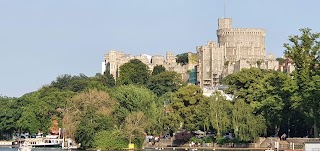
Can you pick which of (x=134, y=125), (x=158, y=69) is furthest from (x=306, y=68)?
(x=158, y=69)

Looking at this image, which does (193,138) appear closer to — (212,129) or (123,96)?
(212,129)

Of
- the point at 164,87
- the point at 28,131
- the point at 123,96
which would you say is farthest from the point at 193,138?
the point at 164,87

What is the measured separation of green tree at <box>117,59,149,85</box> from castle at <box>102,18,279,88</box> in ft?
34.4

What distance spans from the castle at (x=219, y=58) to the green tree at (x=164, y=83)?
14.7m

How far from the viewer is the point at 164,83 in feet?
467

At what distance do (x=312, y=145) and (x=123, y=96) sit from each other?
36212 mm

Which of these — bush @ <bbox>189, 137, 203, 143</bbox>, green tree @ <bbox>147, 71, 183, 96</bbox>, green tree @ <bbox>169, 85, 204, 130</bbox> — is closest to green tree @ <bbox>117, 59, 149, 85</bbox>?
green tree @ <bbox>147, 71, 183, 96</bbox>

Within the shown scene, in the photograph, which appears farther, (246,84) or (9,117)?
(9,117)

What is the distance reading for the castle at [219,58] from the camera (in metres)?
163

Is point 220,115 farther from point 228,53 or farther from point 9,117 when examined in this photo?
point 228,53

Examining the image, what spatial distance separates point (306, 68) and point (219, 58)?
3452 inches

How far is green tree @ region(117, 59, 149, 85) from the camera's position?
150 metres

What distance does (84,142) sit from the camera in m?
83.2

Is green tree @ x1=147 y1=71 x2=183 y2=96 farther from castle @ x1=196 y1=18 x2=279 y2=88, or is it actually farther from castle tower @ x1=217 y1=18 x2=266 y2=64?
castle tower @ x1=217 y1=18 x2=266 y2=64
